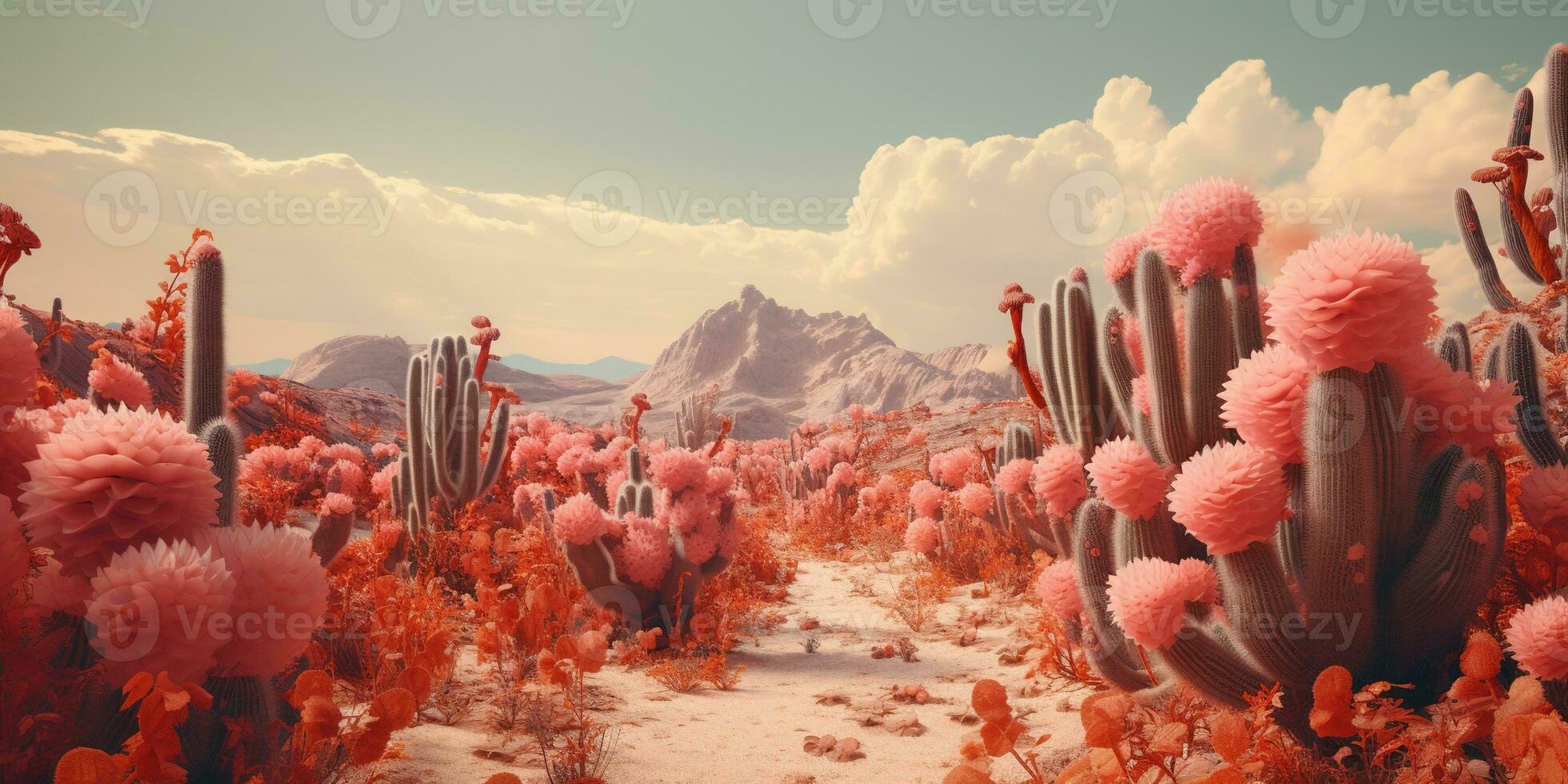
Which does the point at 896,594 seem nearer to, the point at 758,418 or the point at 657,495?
the point at 657,495

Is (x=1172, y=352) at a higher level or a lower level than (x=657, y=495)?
higher

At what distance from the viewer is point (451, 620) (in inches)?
184

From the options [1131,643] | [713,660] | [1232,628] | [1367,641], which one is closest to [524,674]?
[713,660]

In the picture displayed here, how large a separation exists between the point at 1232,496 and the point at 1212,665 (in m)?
0.58

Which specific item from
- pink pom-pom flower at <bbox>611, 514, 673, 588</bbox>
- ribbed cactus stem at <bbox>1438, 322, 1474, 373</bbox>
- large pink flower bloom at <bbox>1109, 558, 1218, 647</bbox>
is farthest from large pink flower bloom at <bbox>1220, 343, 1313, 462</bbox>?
pink pom-pom flower at <bbox>611, 514, 673, 588</bbox>

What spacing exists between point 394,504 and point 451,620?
5.95ft

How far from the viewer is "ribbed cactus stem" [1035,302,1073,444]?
3720mm

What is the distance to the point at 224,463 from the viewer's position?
6.21ft

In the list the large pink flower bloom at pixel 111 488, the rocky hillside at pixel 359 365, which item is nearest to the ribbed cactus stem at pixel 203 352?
the large pink flower bloom at pixel 111 488

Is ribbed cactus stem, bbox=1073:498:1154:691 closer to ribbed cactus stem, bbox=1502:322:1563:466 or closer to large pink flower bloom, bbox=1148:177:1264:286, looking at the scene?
large pink flower bloom, bbox=1148:177:1264:286

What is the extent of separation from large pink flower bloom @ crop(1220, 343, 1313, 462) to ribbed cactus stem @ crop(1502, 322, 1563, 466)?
4.27 feet

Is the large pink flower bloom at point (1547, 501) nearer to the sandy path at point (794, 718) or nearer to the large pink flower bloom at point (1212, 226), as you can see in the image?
the large pink flower bloom at point (1212, 226)

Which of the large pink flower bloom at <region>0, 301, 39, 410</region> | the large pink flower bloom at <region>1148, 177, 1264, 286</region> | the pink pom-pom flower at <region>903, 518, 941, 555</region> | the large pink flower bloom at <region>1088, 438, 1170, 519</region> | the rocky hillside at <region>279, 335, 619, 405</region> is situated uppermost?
the rocky hillside at <region>279, 335, 619, 405</region>

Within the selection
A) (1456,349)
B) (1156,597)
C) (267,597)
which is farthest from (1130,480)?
(267,597)
